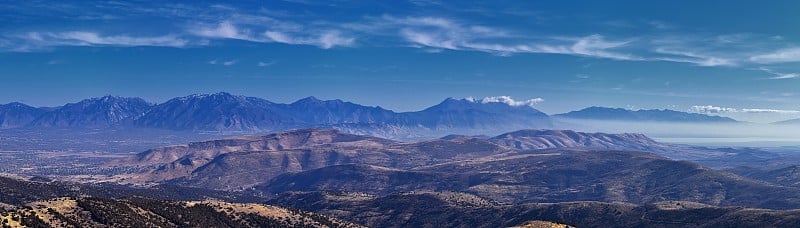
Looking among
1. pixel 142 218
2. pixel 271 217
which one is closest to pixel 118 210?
pixel 142 218

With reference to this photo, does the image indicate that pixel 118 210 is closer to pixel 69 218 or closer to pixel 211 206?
pixel 69 218

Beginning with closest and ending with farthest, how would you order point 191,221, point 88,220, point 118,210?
point 88,220 < point 118,210 < point 191,221

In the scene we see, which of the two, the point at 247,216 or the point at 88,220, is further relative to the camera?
the point at 247,216

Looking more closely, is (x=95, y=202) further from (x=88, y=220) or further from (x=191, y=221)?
(x=191, y=221)

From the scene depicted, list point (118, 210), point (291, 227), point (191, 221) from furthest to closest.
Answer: point (291, 227), point (191, 221), point (118, 210)

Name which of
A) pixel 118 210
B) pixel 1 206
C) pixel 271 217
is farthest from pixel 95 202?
pixel 271 217

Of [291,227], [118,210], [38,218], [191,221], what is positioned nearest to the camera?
[38,218]

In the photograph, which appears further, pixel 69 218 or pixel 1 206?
pixel 1 206

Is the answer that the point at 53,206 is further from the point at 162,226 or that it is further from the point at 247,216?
the point at 247,216

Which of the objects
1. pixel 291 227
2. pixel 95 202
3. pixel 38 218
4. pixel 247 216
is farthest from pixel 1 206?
pixel 291 227
